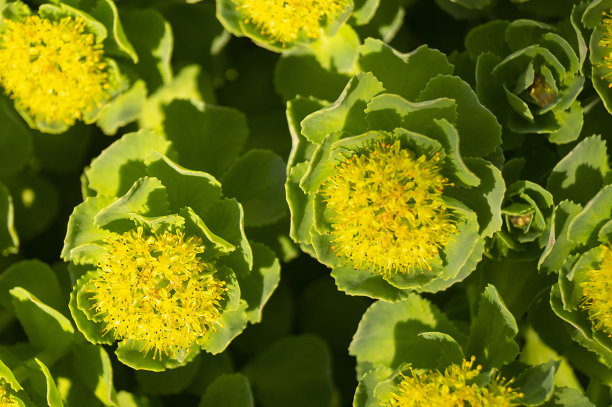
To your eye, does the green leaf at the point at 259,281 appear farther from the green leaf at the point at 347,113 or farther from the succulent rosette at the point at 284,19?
the succulent rosette at the point at 284,19

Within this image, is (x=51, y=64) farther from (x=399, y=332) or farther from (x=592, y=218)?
(x=592, y=218)

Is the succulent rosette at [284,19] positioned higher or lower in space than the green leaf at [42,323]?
higher

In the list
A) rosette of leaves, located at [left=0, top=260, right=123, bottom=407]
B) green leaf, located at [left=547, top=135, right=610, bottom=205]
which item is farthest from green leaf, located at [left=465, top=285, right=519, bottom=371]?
rosette of leaves, located at [left=0, top=260, right=123, bottom=407]

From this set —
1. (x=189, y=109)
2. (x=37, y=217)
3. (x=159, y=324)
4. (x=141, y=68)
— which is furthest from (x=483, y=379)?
(x=37, y=217)

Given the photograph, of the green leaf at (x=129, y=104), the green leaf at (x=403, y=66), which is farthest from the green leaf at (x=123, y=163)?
the green leaf at (x=403, y=66)

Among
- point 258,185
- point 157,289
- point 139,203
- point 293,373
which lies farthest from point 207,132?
point 293,373

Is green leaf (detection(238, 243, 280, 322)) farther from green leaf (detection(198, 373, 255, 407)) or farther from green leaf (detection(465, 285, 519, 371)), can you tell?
green leaf (detection(465, 285, 519, 371))
